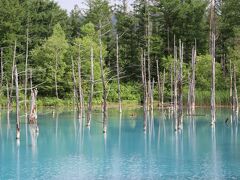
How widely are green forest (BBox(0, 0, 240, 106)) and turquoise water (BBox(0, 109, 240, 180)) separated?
16.1 meters

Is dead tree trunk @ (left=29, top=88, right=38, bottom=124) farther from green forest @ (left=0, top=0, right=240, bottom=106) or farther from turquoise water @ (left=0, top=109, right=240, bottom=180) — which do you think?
green forest @ (left=0, top=0, right=240, bottom=106)

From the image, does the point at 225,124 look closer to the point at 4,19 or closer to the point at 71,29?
the point at 4,19

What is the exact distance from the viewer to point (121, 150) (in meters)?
29.0

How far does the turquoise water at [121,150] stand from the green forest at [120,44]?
52.9ft

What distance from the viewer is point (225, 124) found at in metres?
40.8

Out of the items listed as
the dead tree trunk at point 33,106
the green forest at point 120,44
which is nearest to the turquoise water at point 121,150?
the dead tree trunk at point 33,106

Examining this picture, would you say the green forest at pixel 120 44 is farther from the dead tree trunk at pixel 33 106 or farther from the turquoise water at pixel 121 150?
the dead tree trunk at pixel 33 106

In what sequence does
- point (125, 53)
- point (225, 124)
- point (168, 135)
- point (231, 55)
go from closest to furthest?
1. point (168, 135)
2. point (225, 124)
3. point (231, 55)
4. point (125, 53)

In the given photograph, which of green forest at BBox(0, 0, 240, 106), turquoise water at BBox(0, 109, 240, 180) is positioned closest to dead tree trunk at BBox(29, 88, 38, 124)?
turquoise water at BBox(0, 109, 240, 180)

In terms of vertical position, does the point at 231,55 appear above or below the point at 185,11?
below

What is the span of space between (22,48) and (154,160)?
41.3 meters

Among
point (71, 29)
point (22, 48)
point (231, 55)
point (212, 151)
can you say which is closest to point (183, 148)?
point (212, 151)

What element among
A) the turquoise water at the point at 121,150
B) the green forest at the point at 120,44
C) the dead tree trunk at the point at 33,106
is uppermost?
the green forest at the point at 120,44

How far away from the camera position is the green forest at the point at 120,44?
60.2 metres
